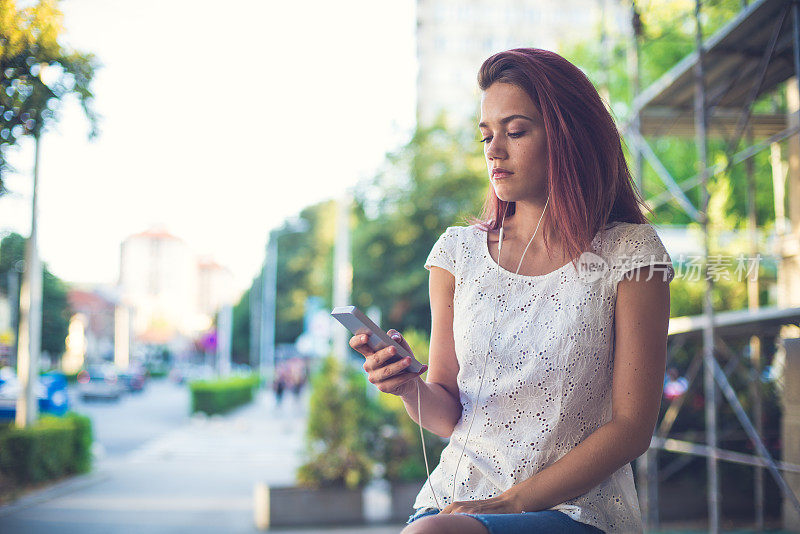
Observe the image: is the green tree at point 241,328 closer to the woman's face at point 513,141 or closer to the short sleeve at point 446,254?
the short sleeve at point 446,254

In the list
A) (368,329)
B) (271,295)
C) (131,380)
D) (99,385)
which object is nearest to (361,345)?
(368,329)

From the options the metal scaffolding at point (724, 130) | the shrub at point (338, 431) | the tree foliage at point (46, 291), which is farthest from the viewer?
the shrub at point (338, 431)

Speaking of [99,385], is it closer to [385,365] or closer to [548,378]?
[385,365]

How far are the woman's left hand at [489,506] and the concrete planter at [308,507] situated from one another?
645 cm

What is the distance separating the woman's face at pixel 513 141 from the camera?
1.56 meters

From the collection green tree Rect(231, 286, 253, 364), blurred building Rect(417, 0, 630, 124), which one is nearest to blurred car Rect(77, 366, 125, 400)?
green tree Rect(231, 286, 253, 364)

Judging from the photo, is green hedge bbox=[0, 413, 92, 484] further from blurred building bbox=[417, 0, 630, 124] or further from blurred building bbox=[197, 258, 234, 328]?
blurred building bbox=[197, 258, 234, 328]

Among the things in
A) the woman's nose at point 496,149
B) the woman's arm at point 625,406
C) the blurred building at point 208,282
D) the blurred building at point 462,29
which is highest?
the blurred building at point 462,29

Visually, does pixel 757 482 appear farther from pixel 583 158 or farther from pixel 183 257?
pixel 183 257

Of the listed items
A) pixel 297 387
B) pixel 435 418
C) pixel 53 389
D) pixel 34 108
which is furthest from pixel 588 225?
pixel 297 387

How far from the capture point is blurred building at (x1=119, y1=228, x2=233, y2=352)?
249ft

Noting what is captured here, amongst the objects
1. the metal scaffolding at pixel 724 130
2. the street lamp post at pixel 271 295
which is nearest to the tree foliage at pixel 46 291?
the metal scaffolding at pixel 724 130

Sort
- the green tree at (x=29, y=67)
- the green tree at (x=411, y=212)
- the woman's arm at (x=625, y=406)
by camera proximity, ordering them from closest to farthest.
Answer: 1. the woman's arm at (x=625, y=406)
2. the green tree at (x=29, y=67)
3. the green tree at (x=411, y=212)

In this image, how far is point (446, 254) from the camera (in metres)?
1.76
